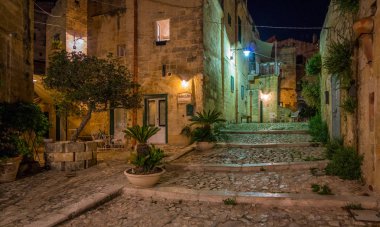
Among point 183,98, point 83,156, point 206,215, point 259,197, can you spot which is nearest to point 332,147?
point 259,197

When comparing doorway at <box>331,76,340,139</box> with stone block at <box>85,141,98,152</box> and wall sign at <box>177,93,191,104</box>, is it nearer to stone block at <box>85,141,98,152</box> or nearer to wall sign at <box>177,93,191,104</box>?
wall sign at <box>177,93,191,104</box>

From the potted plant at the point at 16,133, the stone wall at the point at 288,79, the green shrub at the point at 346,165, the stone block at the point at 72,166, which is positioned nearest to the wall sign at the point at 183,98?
the stone block at the point at 72,166

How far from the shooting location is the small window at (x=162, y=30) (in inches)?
483

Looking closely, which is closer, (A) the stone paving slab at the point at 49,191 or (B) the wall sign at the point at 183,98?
(A) the stone paving slab at the point at 49,191

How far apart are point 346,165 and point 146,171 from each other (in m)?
4.44

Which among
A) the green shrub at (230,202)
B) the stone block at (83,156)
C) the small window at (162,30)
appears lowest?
the green shrub at (230,202)

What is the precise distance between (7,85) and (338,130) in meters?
9.97

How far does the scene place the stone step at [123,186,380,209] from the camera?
4.31 metres

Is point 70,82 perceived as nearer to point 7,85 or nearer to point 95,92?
point 95,92

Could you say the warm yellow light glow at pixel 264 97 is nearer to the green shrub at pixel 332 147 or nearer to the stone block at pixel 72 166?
the green shrub at pixel 332 147

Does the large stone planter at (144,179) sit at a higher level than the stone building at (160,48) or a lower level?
A: lower

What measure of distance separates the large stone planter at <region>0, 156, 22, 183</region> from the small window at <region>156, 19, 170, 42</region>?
26.3ft

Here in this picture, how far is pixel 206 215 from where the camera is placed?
4.31m

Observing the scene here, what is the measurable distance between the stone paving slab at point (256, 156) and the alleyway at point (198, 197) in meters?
0.11
